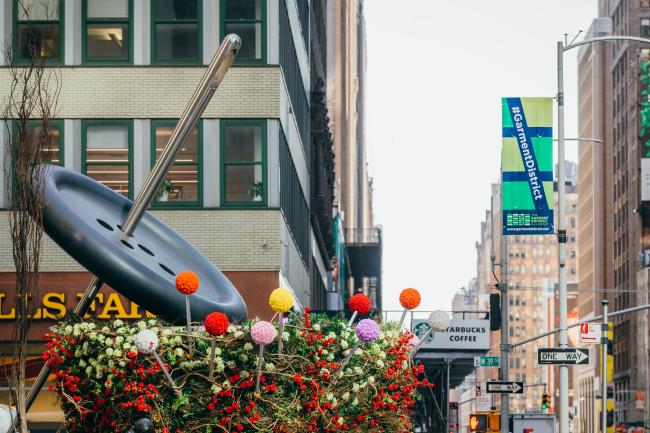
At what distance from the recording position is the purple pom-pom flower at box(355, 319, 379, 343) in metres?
12.8

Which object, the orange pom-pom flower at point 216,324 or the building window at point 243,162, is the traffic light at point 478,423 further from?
the orange pom-pom flower at point 216,324

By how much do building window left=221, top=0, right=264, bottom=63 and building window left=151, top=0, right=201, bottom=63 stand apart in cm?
72

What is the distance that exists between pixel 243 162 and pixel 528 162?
668 centimetres

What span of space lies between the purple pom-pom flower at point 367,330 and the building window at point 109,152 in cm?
1908

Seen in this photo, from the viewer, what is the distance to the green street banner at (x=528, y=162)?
29125 millimetres

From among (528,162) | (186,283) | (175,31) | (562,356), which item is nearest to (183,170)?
(175,31)

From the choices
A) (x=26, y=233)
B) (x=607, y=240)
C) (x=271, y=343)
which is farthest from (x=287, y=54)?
(x=607, y=240)

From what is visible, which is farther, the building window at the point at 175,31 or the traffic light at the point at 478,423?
the traffic light at the point at 478,423

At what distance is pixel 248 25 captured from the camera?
1240 inches

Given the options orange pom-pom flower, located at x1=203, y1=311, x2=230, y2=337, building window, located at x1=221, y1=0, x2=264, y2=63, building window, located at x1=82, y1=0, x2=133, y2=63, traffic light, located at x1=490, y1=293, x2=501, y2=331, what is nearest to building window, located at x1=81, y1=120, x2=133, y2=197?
building window, located at x1=82, y1=0, x2=133, y2=63

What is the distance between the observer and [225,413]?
12734 mm

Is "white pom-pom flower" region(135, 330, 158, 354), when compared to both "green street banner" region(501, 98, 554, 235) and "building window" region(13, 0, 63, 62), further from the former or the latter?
"building window" region(13, 0, 63, 62)

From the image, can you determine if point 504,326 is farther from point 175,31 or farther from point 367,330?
point 367,330

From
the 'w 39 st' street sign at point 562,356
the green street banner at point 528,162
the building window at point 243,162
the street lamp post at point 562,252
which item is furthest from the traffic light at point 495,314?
the 'w 39 st' street sign at point 562,356
